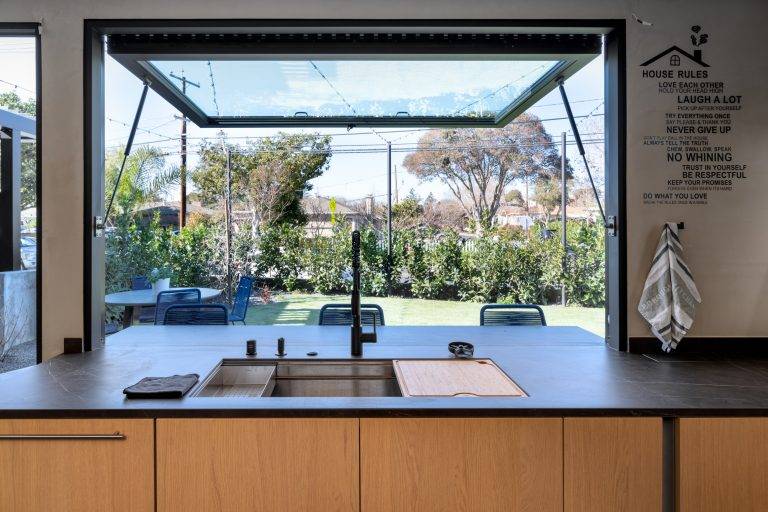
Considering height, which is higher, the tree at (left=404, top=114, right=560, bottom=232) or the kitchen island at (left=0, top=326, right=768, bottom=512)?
the tree at (left=404, top=114, right=560, bottom=232)

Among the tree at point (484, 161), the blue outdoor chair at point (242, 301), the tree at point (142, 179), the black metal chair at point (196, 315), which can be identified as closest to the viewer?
the black metal chair at point (196, 315)

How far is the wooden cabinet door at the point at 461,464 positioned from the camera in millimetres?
1260

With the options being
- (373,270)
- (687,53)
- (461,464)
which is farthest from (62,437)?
(373,270)

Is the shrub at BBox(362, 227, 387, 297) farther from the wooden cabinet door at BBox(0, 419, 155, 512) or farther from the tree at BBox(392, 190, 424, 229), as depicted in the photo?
the wooden cabinet door at BBox(0, 419, 155, 512)

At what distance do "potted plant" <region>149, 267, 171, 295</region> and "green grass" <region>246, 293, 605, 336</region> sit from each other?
1177 mm

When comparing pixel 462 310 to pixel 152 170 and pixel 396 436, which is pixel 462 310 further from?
pixel 396 436

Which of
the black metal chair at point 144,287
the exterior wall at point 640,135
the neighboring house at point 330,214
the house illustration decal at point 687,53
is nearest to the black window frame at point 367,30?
the exterior wall at point 640,135

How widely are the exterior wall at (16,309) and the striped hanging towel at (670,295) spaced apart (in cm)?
274

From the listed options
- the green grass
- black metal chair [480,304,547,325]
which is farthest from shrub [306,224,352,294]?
black metal chair [480,304,547,325]

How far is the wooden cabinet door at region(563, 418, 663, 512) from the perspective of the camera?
4.16ft

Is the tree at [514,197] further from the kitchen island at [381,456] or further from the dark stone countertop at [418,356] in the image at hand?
the kitchen island at [381,456]

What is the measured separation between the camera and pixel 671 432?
50.9 inches

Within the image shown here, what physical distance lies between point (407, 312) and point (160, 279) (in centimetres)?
301

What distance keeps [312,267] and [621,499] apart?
4.96m
